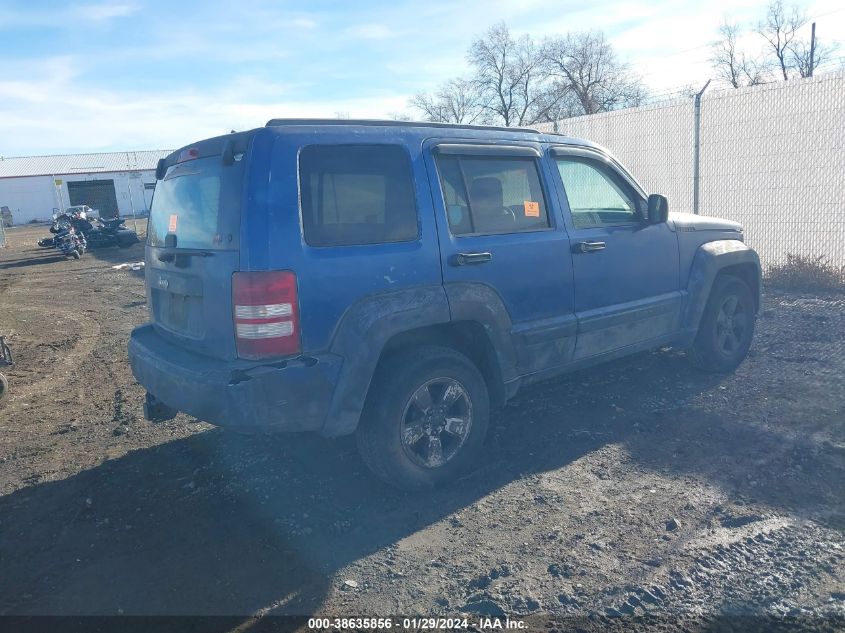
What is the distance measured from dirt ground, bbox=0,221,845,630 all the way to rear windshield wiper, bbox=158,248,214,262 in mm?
1408

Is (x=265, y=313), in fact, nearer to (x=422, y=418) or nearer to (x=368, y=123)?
(x=422, y=418)

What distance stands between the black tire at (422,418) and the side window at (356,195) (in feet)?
2.47

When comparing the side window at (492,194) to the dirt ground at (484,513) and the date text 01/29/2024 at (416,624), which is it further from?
the date text 01/29/2024 at (416,624)

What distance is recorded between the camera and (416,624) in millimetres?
2812

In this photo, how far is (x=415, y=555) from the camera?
3.34 metres

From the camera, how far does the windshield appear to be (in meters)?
3.68

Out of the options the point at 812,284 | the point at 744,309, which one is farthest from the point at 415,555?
the point at 812,284

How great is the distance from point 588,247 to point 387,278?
1.71 meters

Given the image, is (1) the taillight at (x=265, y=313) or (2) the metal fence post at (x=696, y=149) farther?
(2) the metal fence post at (x=696, y=149)

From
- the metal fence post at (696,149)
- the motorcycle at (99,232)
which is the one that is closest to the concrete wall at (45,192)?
the motorcycle at (99,232)

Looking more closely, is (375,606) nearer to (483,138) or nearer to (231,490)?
(231,490)

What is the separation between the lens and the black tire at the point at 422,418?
149 inches

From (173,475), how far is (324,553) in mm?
1483

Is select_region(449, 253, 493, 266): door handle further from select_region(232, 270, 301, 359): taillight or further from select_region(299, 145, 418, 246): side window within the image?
select_region(232, 270, 301, 359): taillight
